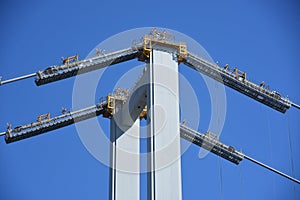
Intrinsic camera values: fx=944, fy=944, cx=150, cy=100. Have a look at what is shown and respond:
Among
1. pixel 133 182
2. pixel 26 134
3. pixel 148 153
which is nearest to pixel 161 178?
pixel 148 153

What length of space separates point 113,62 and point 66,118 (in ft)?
12.2

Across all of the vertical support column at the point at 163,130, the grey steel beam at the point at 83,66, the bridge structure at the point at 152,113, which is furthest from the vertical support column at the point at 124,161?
the vertical support column at the point at 163,130

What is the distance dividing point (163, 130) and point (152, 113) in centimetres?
79

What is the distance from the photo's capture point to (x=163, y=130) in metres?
35.7

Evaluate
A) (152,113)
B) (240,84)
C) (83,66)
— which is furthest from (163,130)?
(240,84)

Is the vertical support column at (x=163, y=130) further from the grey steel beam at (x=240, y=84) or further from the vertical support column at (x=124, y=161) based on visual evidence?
the vertical support column at (x=124, y=161)

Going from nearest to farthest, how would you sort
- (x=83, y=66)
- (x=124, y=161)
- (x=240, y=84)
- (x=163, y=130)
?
(x=163, y=130) < (x=83, y=66) < (x=240, y=84) < (x=124, y=161)

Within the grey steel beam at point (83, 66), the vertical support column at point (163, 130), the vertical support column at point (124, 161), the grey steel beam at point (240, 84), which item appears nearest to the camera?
the vertical support column at point (163, 130)

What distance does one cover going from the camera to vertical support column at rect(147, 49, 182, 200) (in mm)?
34875

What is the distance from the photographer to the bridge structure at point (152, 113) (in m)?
35.3

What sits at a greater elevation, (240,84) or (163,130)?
(240,84)

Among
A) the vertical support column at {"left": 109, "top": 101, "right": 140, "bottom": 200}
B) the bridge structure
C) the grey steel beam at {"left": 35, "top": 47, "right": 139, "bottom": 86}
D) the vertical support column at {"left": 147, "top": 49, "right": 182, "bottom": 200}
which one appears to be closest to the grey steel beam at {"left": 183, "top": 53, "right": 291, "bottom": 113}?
the bridge structure

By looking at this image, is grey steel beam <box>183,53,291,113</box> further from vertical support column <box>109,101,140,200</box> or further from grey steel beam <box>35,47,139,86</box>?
vertical support column <box>109,101,140,200</box>

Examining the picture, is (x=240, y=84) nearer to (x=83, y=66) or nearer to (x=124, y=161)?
(x=124, y=161)
